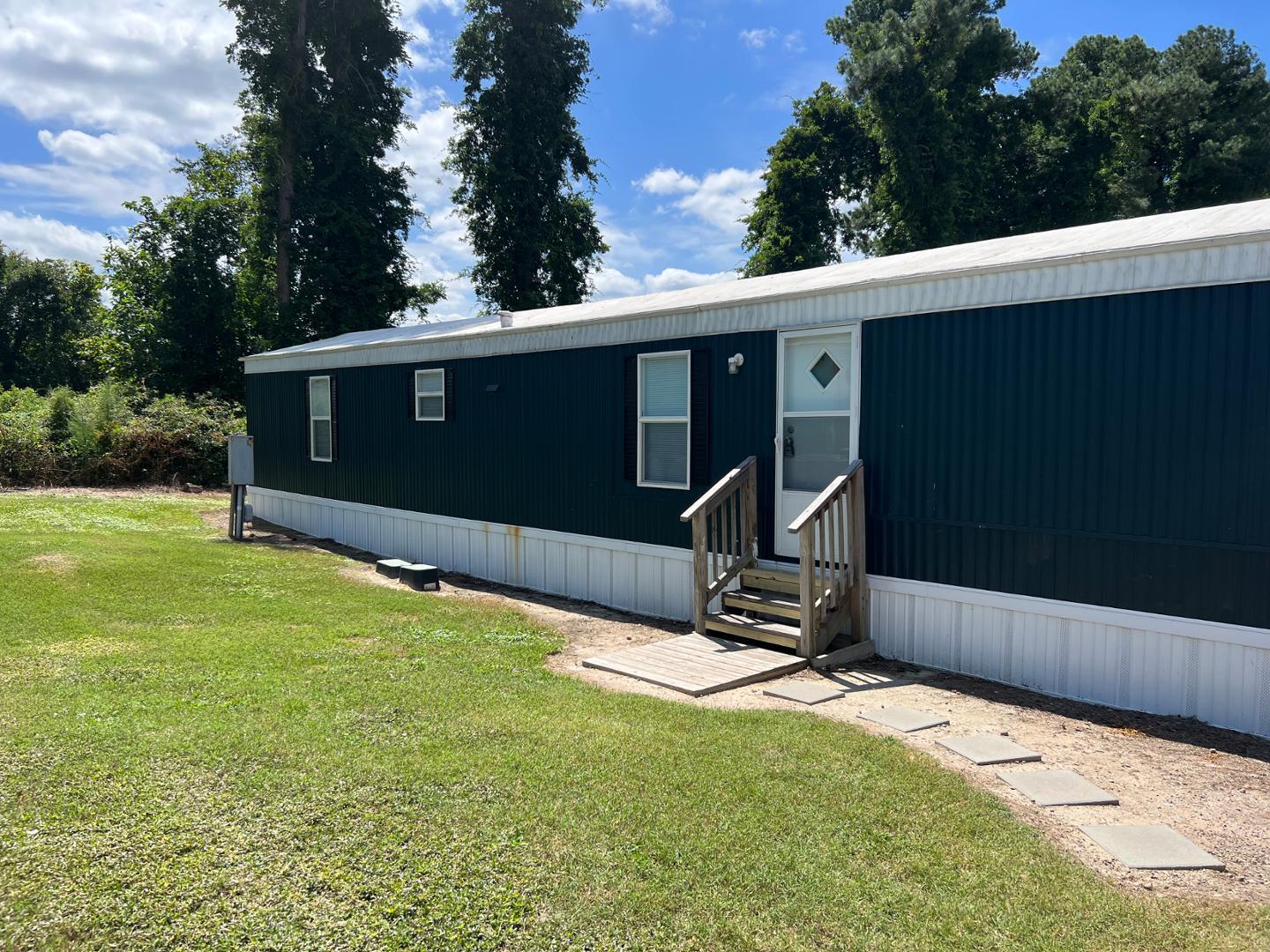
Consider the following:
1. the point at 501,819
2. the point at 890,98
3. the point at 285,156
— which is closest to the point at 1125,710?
the point at 501,819

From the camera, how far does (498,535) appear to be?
376 inches

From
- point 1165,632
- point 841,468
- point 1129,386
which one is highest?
point 1129,386

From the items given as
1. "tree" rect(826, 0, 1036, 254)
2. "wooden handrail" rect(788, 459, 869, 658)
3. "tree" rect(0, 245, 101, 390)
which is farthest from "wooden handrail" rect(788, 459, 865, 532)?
"tree" rect(0, 245, 101, 390)

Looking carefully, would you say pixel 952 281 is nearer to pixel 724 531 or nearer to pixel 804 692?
Answer: pixel 724 531

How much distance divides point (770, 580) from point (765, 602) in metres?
0.24

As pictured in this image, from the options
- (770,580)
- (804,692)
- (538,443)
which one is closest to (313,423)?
(538,443)

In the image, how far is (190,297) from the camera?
2438cm

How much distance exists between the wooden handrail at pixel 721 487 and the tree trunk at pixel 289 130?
63.4 ft

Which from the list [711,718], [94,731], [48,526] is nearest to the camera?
[94,731]

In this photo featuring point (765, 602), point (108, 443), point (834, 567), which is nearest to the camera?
point (834, 567)

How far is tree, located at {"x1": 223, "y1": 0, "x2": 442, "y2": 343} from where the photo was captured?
22.6 m

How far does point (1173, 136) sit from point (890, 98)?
7.28m

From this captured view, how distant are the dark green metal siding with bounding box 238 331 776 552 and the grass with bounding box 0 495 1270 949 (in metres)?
2.72

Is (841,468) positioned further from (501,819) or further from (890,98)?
(890,98)
